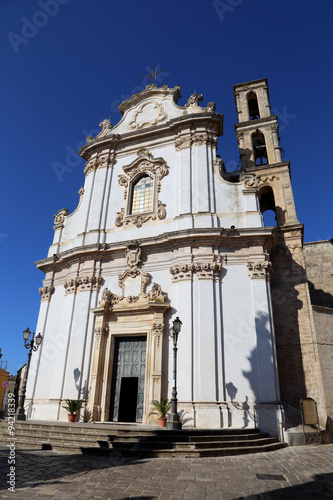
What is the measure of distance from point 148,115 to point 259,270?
12.0 m

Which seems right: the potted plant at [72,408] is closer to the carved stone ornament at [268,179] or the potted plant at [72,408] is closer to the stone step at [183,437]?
the stone step at [183,437]

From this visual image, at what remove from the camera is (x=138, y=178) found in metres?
18.9

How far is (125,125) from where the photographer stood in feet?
68.3

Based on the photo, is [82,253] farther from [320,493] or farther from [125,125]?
[320,493]

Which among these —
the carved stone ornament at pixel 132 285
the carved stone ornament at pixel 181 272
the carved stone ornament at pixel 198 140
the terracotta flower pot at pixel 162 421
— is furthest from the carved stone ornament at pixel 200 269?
the carved stone ornament at pixel 198 140

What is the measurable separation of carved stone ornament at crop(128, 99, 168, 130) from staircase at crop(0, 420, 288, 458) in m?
16.1

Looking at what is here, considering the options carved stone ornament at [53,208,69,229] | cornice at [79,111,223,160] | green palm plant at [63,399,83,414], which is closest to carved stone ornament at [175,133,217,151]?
cornice at [79,111,223,160]

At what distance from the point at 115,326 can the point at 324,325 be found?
9.39 m

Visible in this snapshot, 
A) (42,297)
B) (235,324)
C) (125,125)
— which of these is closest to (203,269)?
(235,324)

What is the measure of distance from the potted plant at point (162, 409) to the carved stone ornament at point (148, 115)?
1492cm

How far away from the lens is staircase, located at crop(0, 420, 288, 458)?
9281mm

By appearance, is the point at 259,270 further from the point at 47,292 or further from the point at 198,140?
the point at 47,292

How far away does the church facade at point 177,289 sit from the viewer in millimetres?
13203

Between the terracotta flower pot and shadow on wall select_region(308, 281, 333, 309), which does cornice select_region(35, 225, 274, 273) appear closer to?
the terracotta flower pot
